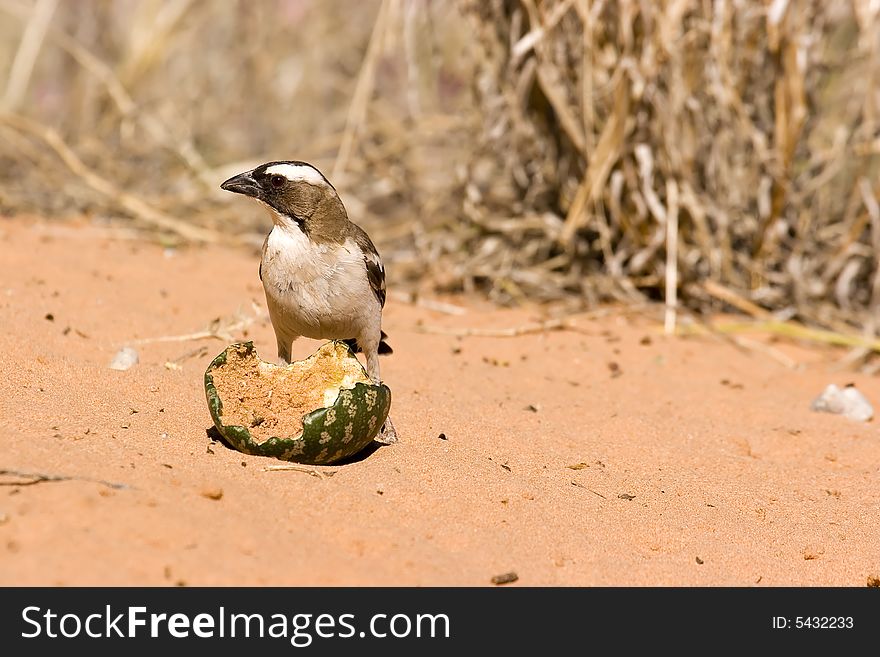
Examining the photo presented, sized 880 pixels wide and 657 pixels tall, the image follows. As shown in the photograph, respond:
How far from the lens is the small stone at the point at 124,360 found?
435 cm

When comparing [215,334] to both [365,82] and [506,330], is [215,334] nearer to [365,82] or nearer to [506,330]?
[506,330]

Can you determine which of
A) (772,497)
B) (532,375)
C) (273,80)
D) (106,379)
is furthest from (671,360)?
(273,80)

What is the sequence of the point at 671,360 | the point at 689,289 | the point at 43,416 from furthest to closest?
1. the point at 689,289
2. the point at 671,360
3. the point at 43,416

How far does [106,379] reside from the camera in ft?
13.6

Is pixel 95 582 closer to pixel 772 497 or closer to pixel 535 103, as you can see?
pixel 772 497

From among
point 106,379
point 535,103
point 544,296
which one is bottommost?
point 544,296

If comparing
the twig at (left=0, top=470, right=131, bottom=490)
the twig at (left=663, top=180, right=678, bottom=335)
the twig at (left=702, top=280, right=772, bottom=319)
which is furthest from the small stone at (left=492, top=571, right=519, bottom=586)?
the twig at (left=702, top=280, right=772, bottom=319)

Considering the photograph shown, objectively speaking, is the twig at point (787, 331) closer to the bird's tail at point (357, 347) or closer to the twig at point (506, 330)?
the twig at point (506, 330)

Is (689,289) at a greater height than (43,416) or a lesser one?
lesser

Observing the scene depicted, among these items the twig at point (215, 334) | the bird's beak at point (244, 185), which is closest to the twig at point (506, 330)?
the twig at point (215, 334)

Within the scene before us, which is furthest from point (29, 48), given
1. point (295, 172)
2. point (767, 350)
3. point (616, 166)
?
point (767, 350)

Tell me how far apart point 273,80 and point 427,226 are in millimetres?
4111

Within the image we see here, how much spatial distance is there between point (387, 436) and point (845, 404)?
2404 millimetres

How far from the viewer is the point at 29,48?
27.8 ft
